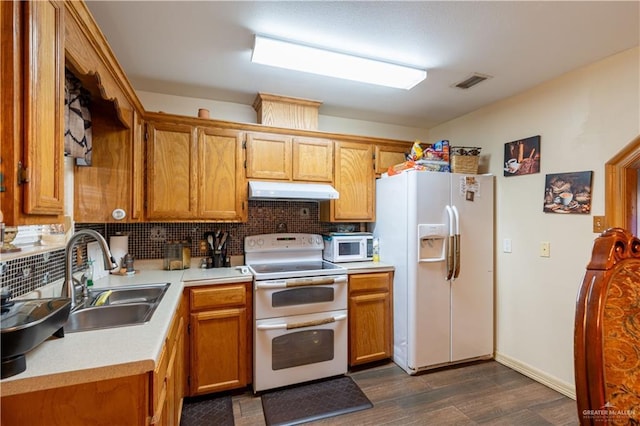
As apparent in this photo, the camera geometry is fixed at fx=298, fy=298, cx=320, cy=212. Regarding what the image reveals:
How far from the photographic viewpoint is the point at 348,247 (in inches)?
115

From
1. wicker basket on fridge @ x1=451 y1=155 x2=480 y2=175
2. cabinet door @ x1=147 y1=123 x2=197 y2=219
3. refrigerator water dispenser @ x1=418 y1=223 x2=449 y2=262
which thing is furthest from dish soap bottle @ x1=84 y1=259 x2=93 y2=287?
wicker basket on fridge @ x1=451 y1=155 x2=480 y2=175

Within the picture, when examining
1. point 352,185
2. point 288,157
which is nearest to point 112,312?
point 288,157

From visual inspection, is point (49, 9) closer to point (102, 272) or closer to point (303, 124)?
point (102, 272)

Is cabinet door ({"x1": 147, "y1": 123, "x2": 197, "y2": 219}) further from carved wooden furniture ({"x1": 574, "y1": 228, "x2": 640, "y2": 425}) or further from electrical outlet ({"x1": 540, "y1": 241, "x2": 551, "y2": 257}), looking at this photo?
electrical outlet ({"x1": 540, "y1": 241, "x2": 551, "y2": 257})

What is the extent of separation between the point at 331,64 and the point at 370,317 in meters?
2.08

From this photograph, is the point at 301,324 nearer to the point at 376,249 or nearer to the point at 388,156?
the point at 376,249

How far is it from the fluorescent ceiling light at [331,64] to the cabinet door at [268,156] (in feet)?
2.25

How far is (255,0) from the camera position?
1.53m

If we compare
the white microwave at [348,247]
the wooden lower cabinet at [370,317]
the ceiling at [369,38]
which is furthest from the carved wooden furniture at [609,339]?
the white microwave at [348,247]

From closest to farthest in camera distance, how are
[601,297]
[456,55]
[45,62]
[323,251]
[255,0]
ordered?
[601,297] → [45,62] → [255,0] → [456,55] → [323,251]

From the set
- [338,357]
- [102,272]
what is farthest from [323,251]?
[102,272]

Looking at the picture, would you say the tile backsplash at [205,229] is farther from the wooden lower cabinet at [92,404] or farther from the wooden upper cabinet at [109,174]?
the wooden lower cabinet at [92,404]

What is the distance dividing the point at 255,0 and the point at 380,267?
84.6 inches

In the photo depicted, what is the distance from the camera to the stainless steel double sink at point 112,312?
4.83ft
